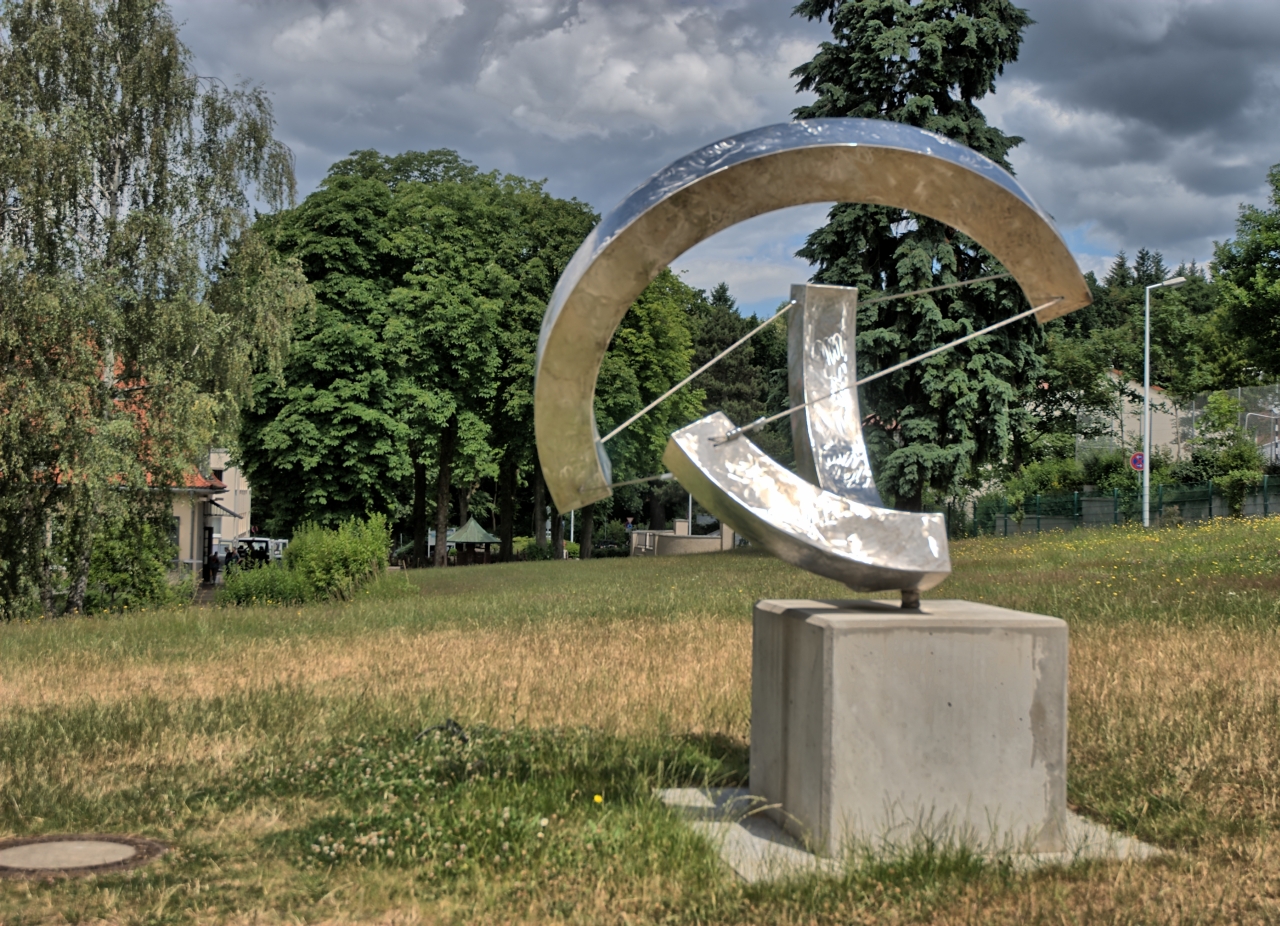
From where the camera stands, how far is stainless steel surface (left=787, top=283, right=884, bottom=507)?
687 centimetres

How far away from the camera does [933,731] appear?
572cm

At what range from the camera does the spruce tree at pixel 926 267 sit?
28.2 meters

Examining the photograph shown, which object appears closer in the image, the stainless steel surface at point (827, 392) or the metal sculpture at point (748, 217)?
the metal sculpture at point (748, 217)

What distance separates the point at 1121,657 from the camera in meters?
10.3

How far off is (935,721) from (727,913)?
62.5 inches

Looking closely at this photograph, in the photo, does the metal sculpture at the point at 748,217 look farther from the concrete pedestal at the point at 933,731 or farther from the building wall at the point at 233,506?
the building wall at the point at 233,506

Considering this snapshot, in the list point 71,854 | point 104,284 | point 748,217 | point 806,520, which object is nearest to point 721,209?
point 748,217

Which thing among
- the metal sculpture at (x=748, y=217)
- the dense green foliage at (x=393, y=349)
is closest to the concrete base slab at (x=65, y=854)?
the metal sculpture at (x=748, y=217)

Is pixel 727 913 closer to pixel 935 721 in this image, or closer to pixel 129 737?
pixel 935 721

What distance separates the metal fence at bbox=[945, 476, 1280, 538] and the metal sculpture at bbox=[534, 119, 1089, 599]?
27754 mm

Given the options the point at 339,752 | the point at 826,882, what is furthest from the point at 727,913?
the point at 339,752

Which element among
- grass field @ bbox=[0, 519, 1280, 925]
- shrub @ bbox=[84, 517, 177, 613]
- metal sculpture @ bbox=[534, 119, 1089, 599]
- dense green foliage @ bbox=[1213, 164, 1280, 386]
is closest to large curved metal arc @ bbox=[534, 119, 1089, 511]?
metal sculpture @ bbox=[534, 119, 1089, 599]

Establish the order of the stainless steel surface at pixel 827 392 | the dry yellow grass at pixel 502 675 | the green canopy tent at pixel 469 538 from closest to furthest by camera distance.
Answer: the stainless steel surface at pixel 827 392 < the dry yellow grass at pixel 502 675 < the green canopy tent at pixel 469 538

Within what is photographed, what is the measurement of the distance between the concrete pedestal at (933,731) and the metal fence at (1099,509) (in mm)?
28324
